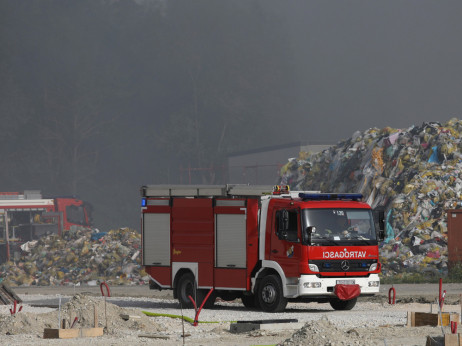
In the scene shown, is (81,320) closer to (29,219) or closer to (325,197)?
(325,197)

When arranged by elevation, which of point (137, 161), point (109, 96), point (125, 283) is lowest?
point (125, 283)

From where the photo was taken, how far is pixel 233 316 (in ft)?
58.1

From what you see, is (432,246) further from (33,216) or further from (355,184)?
(33,216)

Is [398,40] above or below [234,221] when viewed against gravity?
above

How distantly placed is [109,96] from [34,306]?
235 feet

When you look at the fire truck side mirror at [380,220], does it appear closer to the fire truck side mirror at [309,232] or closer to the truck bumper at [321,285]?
the truck bumper at [321,285]

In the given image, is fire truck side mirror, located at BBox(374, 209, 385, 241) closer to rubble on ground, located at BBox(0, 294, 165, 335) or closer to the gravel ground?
the gravel ground

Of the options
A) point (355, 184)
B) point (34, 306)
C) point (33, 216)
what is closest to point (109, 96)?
point (33, 216)

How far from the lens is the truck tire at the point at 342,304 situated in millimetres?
18938

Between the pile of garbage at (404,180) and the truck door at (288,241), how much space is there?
11467mm

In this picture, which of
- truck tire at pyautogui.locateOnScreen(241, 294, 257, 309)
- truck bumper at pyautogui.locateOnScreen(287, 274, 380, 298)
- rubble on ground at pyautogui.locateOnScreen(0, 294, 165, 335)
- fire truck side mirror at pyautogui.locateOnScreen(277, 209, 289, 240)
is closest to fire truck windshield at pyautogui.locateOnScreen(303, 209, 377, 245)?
fire truck side mirror at pyautogui.locateOnScreen(277, 209, 289, 240)

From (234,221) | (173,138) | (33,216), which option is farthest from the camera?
(173,138)

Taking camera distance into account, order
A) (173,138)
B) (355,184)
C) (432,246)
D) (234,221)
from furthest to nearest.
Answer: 1. (173,138)
2. (355,184)
3. (432,246)
4. (234,221)

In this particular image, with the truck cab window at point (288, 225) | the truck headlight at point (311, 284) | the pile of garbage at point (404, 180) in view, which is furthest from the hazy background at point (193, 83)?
the truck headlight at point (311, 284)
